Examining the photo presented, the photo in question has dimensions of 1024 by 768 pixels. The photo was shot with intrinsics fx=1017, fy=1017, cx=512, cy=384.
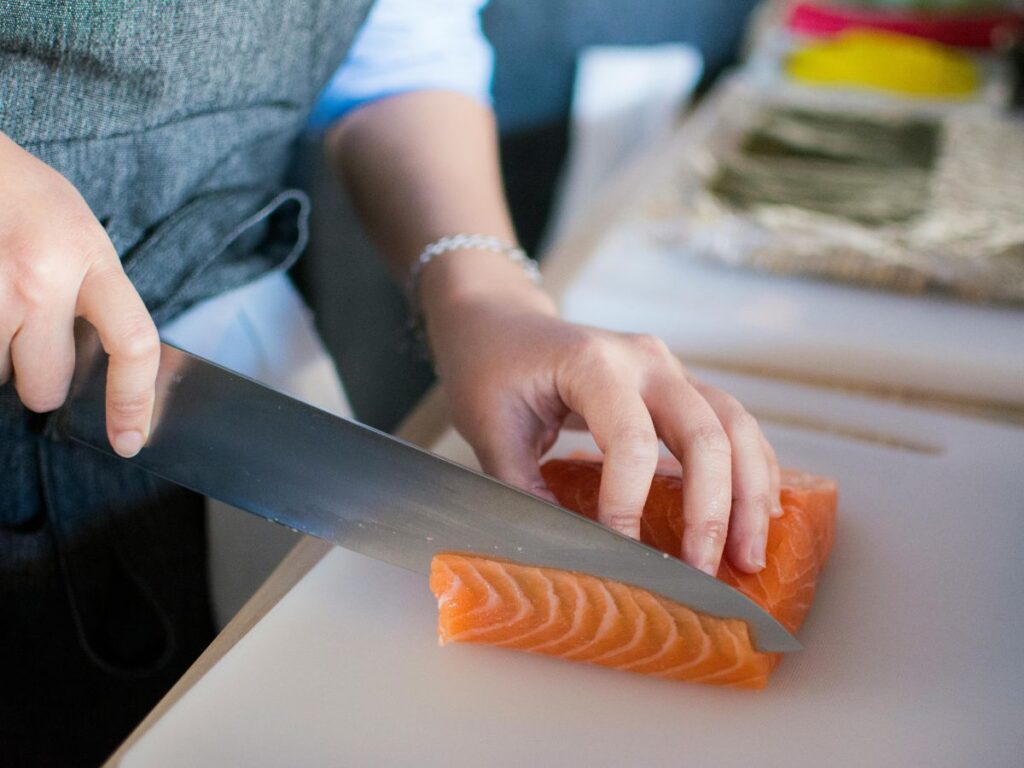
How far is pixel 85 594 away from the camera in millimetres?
844

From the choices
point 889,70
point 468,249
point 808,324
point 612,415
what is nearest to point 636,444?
point 612,415

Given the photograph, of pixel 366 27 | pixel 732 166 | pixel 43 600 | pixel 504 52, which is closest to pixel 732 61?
pixel 504 52

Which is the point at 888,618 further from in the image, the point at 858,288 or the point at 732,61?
the point at 732,61

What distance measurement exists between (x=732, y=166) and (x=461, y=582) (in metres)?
0.96

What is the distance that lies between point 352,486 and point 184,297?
26 centimetres

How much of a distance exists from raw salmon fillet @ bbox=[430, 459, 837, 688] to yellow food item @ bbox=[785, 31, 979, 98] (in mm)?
1539

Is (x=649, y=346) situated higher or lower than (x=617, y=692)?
higher

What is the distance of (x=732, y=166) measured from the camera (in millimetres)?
1477

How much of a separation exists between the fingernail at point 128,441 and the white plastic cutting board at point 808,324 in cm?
62

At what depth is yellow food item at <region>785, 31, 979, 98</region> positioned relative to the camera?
2010 mm

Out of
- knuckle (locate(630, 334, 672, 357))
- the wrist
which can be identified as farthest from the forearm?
knuckle (locate(630, 334, 672, 357))

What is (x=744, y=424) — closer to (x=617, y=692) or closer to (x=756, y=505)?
(x=756, y=505)

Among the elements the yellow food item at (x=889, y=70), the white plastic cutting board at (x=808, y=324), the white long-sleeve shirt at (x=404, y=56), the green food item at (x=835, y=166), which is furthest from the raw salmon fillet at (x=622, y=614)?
the yellow food item at (x=889, y=70)

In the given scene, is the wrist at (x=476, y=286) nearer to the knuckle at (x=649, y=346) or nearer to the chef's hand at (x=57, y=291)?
the knuckle at (x=649, y=346)
